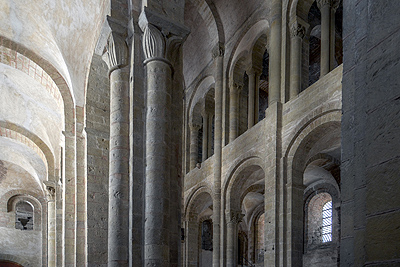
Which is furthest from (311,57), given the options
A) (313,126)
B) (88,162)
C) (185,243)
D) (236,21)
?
(88,162)

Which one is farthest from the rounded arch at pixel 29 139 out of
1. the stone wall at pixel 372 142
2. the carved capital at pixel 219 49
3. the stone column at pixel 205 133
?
the stone wall at pixel 372 142

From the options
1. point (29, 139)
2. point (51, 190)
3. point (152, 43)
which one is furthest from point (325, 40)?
point (29, 139)

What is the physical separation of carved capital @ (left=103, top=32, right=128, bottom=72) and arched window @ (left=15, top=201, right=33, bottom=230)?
1788cm

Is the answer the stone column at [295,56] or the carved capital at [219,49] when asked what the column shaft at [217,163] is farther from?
the stone column at [295,56]

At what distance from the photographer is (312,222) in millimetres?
14828

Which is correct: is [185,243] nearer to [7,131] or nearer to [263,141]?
[263,141]

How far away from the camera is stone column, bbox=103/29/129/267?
17.3 ft

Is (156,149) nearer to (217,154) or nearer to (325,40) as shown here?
(325,40)

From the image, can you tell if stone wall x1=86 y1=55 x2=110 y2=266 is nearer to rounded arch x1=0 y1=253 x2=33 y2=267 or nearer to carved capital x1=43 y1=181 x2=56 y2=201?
carved capital x1=43 y1=181 x2=56 y2=201

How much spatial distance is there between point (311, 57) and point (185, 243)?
29.4ft

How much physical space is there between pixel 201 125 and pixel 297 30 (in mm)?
6740

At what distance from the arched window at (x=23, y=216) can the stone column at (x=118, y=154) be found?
17.6 m

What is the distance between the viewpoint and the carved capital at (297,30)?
1008 centimetres

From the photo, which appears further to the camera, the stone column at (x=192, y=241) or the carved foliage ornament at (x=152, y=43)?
the stone column at (x=192, y=241)
